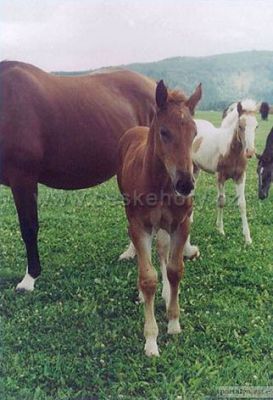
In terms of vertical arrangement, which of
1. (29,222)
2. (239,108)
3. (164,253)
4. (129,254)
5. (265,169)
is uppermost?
(239,108)

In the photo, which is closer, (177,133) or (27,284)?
(177,133)

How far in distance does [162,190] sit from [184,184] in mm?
353

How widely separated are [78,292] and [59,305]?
20 centimetres

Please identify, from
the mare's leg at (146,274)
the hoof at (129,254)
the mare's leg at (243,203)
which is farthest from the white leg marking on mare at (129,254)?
the mare's leg at (146,274)

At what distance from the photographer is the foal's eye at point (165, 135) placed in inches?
110

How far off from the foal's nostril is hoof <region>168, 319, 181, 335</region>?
34.6 inches

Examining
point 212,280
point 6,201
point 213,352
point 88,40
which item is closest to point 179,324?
point 213,352

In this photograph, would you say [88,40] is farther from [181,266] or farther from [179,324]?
[179,324]

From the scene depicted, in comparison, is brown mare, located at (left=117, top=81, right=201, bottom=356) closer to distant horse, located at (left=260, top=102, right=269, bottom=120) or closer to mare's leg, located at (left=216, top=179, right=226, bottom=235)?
distant horse, located at (left=260, top=102, right=269, bottom=120)

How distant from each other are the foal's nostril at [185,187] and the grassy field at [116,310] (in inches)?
34.3

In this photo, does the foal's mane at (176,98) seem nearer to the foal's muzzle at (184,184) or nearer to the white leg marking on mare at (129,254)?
the foal's muzzle at (184,184)

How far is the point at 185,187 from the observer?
105 inches

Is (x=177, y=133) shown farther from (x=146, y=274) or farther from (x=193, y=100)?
(x=146, y=274)

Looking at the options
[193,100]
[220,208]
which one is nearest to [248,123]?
[220,208]
